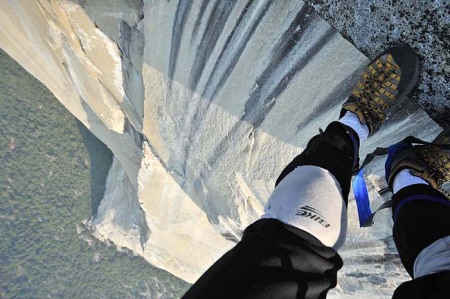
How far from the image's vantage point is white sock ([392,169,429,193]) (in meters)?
0.84

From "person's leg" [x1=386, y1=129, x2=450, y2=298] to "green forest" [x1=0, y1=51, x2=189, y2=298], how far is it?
4.13 metres

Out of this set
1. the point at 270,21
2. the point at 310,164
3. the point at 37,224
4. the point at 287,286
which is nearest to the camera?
the point at 287,286

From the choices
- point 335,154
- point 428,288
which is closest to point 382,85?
point 335,154

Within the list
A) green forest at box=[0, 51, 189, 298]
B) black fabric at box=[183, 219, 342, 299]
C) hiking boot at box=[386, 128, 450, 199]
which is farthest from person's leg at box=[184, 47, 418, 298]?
green forest at box=[0, 51, 189, 298]

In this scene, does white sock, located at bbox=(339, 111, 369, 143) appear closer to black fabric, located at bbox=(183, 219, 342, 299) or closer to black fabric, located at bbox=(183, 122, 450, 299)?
black fabric, located at bbox=(183, 122, 450, 299)

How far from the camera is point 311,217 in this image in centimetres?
69

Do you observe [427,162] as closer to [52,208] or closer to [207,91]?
[207,91]

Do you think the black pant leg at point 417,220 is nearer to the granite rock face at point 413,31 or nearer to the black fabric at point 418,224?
the black fabric at point 418,224

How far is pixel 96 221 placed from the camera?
176 inches

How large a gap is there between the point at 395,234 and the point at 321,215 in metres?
0.19

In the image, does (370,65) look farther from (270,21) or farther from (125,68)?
(125,68)

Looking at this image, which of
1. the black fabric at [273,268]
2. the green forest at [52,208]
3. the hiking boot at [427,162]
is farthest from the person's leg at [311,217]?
the green forest at [52,208]

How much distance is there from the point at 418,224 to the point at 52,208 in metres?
4.54

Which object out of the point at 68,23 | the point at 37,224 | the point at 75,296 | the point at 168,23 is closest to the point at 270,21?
the point at 168,23
